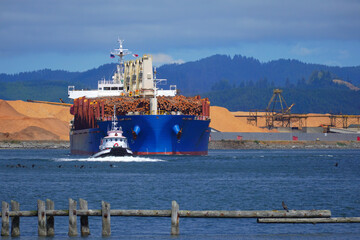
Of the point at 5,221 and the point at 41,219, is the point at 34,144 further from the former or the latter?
the point at 41,219

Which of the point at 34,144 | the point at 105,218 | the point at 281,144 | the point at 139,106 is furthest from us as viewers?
the point at 281,144

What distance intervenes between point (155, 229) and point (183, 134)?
58.8m

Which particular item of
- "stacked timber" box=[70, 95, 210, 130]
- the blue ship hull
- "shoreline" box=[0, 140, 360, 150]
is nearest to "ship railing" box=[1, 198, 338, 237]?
the blue ship hull

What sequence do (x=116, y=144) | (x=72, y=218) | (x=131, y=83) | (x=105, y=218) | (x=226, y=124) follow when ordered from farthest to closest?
(x=226, y=124) → (x=131, y=83) → (x=116, y=144) → (x=72, y=218) → (x=105, y=218)

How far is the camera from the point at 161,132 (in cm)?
8912

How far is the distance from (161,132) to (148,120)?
7.28 feet

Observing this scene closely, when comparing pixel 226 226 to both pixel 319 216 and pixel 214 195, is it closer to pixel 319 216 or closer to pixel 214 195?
pixel 319 216

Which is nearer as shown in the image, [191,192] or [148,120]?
[191,192]

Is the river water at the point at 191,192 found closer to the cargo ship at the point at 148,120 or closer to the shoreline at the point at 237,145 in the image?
the cargo ship at the point at 148,120

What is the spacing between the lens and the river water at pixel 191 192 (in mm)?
32344

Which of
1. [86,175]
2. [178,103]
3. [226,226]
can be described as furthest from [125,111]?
[226,226]

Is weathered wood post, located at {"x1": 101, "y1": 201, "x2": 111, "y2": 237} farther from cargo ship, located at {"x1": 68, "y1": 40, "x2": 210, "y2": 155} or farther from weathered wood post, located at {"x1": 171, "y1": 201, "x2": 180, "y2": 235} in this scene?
Result: cargo ship, located at {"x1": 68, "y1": 40, "x2": 210, "y2": 155}

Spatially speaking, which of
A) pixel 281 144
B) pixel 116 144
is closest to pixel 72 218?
pixel 116 144

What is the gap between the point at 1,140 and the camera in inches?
6521
